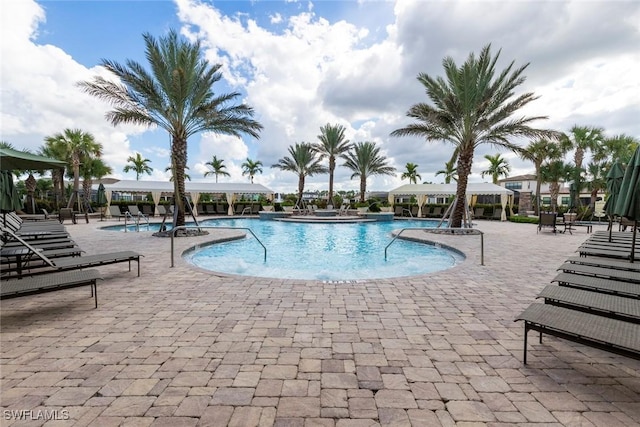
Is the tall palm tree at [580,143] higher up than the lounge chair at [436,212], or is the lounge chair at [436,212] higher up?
the tall palm tree at [580,143]

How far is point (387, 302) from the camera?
427 centimetres

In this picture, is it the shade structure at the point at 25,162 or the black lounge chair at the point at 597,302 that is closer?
the black lounge chair at the point at 597,302

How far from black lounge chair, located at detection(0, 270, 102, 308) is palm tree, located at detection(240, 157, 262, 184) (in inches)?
1775

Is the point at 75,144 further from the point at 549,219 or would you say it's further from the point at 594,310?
the point at 549,219

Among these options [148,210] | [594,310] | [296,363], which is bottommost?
[296,363]

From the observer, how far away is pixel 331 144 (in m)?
27.1

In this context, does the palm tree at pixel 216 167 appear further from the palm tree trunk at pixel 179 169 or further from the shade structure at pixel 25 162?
the shade structure at pixel 25 162

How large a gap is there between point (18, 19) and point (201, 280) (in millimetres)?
6554

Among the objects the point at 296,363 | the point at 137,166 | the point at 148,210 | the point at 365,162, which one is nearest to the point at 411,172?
the point at 365,162

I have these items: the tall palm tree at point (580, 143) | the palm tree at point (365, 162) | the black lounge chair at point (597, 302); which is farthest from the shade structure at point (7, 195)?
the tall palm tree at point (580, 143)

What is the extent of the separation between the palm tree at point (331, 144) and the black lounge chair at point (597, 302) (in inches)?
963

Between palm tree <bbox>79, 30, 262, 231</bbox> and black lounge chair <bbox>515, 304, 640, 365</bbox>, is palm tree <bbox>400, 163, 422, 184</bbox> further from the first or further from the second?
black lounge chair <bbox>515, 304, 640, 365</bbox>

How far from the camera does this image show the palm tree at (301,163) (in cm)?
2905

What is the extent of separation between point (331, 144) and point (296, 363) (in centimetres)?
2576
